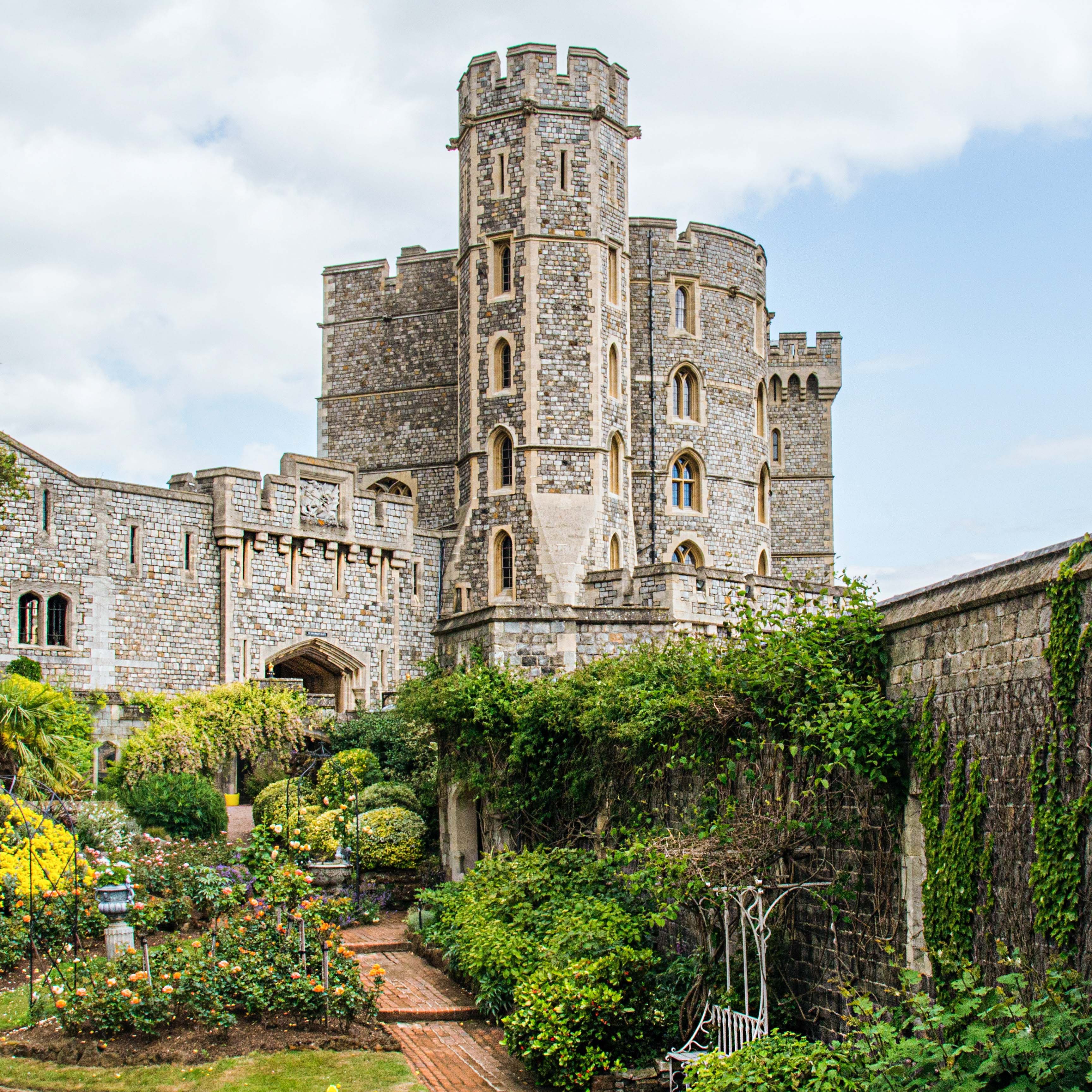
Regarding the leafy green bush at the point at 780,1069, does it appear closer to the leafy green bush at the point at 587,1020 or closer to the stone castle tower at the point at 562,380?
the leafy green bush at the point at 587,1020

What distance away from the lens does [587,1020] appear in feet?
34.3

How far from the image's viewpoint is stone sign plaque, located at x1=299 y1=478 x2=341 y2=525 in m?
28.1

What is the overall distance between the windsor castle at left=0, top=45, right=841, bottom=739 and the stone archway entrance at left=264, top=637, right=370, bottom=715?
0.06m

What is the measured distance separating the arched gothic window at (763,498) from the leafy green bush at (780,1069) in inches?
1078

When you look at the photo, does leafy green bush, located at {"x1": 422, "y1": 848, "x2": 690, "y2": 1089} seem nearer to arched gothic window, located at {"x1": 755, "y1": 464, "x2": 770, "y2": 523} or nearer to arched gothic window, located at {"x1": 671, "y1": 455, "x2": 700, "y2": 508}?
arched gothic window, located at {"x1": 671, "y1": 455, "x2": 700, "y2": 508}

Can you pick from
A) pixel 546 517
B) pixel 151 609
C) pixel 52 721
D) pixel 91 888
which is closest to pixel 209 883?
pixel 91 888

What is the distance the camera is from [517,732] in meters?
15.4

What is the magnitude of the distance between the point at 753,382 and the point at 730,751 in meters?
26.3

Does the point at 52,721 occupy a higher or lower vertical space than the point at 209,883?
higher

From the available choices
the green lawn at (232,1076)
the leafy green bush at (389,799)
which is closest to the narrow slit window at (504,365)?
the leafy green bush at (389,799)

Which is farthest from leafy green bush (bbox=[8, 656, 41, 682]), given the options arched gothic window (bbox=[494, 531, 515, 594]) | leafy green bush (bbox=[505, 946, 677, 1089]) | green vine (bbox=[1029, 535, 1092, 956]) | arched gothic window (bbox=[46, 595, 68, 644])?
green vine (bbox=[1029, 535, 1092, 956])

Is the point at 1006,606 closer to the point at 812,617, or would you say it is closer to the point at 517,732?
the point at 812,617

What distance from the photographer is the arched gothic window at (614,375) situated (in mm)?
30219

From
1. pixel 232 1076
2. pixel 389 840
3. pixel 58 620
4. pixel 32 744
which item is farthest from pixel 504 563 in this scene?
pixel 232 1076
